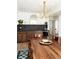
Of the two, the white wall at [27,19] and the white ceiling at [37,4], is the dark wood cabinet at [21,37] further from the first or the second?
the white ceiling at [37,4]

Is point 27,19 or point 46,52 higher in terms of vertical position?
point 27,19

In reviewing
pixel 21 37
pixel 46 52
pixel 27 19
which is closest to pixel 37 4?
pixel 27 19

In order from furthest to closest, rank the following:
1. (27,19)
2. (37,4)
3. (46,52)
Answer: (27,19)
(37,4)
(46,52)

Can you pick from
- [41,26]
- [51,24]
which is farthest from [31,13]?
[51,24]

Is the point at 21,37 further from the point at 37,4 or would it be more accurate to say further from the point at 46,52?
the point at 46,52

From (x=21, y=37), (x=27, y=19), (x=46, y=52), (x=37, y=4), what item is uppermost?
(x=37, y=4)

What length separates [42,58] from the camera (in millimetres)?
1589

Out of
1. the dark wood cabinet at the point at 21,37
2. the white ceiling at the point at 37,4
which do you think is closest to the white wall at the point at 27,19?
the dark wood cabinet at the point at 21,37

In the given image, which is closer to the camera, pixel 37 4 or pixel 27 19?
pixel 37 4
